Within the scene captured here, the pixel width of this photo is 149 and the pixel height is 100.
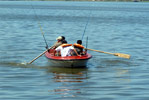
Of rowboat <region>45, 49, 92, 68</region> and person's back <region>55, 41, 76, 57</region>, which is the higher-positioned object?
person's back <region>55, 41, 76, 57</region>

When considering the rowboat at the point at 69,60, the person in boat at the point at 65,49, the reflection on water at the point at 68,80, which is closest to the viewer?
the reflection on water at the point at 68,80

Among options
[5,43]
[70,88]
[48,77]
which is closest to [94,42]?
[5,43]

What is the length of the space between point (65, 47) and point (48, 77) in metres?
2.23

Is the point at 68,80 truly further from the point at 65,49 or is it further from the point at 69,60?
the point at 65,49

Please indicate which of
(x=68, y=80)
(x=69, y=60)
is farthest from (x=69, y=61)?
(x=68, y=80)

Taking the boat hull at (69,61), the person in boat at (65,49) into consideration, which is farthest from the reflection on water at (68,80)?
the person in boat at (65,49)

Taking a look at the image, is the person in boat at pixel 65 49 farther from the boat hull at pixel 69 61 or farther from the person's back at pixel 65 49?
the boat hull at pixel 69 61

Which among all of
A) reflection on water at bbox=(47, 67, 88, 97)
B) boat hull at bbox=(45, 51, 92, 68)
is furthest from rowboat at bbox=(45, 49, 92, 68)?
reflection on water at bbox=(47, 67, 88, 97)

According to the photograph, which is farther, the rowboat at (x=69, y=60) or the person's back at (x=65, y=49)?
the person's back at (x=65, y=49)

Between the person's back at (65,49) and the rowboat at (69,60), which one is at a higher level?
the person's back at (65,49)

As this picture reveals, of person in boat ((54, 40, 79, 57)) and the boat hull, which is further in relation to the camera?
person in boat ((54, 40, 79, 57))

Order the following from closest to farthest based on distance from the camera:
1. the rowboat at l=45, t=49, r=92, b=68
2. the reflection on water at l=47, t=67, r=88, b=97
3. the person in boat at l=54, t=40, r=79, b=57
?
1. the reflection on water at l=47, t=67, r=88, b=97
2. the rowboat at l=45, t=49, r=92, b=68
3. the person in boat at l=54, t=40, r=79, b=57

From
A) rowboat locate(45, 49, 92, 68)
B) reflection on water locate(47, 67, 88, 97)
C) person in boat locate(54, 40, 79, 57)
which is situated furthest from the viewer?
person in boat locate(54, 40, 79, 57)

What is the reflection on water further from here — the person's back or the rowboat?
the person's back
